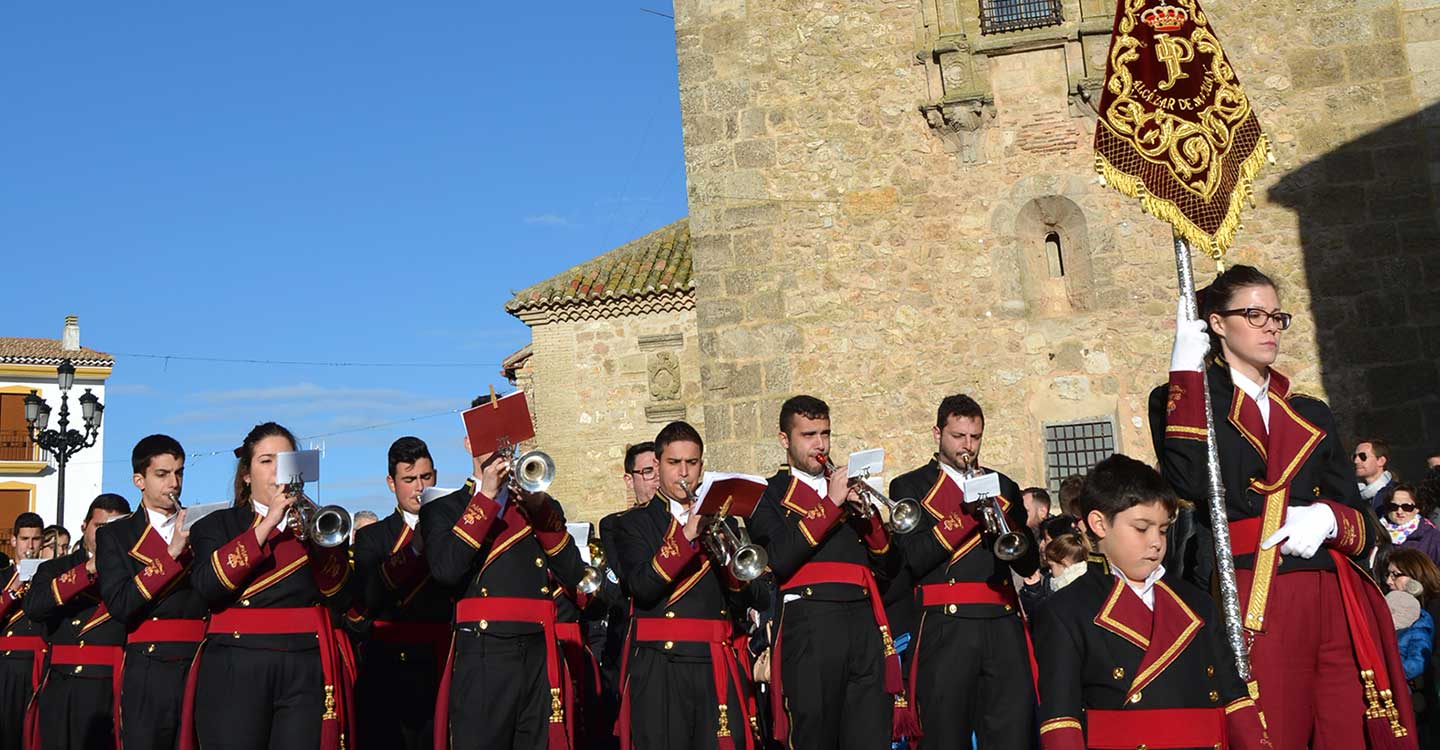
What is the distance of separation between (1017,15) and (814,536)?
863 cm

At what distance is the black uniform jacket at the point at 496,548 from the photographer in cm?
622

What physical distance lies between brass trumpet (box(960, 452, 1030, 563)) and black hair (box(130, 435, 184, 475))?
12.6ft

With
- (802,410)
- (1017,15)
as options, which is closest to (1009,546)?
(802,410)

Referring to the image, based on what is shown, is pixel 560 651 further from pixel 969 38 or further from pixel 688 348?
pixel 688 348

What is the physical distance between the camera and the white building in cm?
4156

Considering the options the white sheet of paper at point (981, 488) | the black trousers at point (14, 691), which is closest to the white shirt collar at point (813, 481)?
the white sheet of paper at point (981, 488)

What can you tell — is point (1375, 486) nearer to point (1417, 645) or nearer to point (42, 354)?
point (1417, 645)

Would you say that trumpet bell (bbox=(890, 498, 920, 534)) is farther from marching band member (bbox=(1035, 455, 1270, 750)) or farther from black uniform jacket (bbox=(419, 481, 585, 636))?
marching band member (bbox=(1035, 455, 1270, 750))

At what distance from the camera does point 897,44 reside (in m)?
13.4

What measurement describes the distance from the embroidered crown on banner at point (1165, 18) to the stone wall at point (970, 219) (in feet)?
23.9

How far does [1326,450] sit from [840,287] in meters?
8.53

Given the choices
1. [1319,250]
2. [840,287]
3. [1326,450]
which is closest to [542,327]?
[840,287]

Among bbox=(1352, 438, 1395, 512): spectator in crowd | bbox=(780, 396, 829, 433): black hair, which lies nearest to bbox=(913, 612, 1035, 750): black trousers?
bbox=(780, 396, 829, 433): black hair

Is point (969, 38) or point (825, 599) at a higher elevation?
point (969, 38)
